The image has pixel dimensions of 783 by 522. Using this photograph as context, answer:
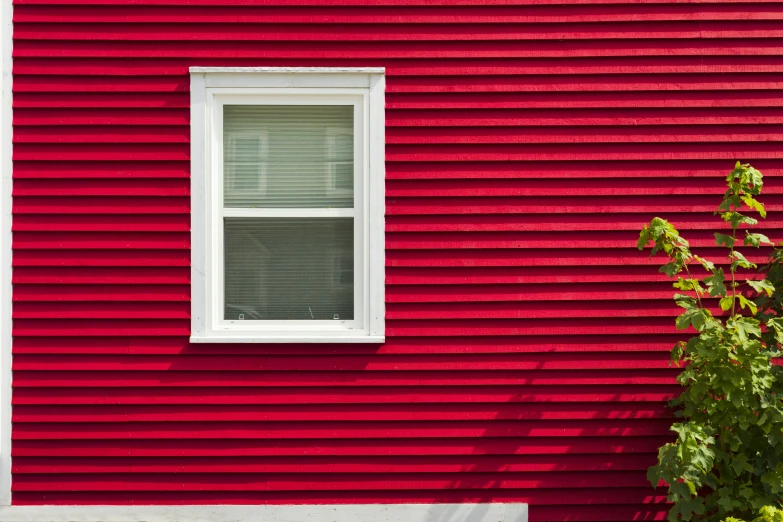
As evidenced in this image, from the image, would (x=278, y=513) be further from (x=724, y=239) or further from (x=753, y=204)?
(x=753, y=204)

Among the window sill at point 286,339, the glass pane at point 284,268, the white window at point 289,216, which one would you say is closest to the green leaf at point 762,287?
the window sill at point 286,339

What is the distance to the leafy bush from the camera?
400cm

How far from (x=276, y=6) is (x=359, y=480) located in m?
2.76

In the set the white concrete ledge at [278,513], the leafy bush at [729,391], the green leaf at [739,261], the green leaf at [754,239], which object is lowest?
the white concrete ledge at [278,513]

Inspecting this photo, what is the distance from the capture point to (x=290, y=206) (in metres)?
4.60

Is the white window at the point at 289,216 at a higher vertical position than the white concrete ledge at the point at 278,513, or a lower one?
higher

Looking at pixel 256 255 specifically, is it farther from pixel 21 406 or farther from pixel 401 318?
pixel 21 406

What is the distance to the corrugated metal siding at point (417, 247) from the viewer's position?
4.46 m

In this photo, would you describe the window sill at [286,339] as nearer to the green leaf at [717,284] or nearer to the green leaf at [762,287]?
the green leaf at [717,284]

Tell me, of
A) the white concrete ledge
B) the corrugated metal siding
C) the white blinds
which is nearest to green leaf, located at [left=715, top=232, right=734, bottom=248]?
the corrugated metal siding

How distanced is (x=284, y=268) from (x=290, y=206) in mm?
364

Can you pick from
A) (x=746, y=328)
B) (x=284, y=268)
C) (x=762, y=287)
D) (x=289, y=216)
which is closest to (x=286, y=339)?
(x=284, y=268)

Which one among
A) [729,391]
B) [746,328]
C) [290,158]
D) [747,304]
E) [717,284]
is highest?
[290,158]

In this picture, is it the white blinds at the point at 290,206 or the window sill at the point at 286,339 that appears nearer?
the window sill at the point at 286,339
